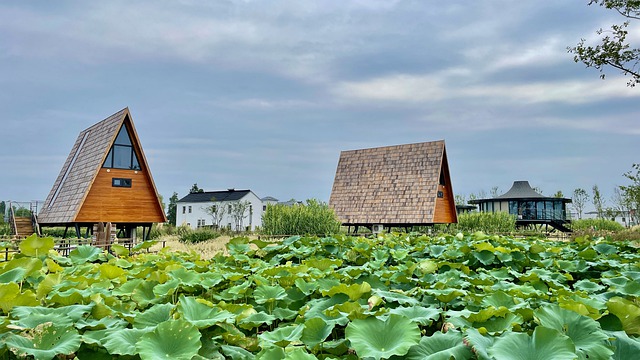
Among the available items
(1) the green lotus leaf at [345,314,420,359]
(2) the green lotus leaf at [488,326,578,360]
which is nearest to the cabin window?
(1) the green lotus leaf at [345,314,420,359]

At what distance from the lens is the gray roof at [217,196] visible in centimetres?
6018

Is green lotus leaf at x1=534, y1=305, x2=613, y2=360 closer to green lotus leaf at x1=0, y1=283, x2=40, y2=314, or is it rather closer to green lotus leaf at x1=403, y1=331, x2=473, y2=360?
green lotus leaf at x1=403, y1=331, x2=473, y2=360

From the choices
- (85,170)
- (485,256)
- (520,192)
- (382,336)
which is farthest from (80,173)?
(520,192)

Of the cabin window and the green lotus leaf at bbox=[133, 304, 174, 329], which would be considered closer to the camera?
the green lotus leaf at bbox=[133, 304, 174, 329]

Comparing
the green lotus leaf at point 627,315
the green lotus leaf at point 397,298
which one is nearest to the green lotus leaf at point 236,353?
the green lotus leaf at point 397,298

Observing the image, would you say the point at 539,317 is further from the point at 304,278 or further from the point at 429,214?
the point at 429,214

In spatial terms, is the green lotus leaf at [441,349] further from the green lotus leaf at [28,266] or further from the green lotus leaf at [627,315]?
the green lotus leaf at [28,266]

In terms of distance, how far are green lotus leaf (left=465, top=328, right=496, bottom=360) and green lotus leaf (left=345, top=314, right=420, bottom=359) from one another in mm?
196

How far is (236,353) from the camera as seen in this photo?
194 cm

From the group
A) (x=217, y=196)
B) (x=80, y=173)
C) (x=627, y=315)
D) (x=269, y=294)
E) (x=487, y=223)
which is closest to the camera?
(x=627, y=315)

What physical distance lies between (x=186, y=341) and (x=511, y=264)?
4055mm

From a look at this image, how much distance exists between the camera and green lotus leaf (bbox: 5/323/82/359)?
174cm

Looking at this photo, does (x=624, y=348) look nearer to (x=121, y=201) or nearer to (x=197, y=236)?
(x=197, y=236)

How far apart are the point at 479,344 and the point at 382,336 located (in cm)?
37
